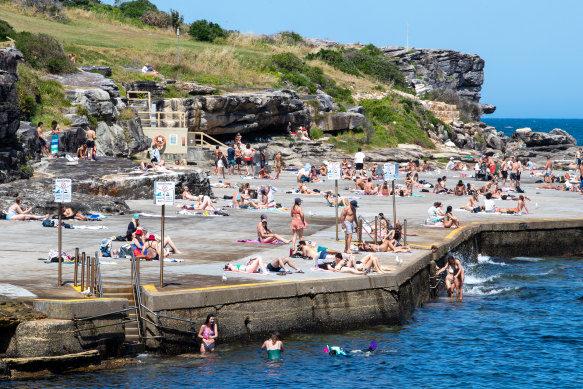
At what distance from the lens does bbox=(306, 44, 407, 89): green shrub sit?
286ft

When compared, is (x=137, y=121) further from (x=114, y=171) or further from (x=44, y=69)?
(x=114, y=171)

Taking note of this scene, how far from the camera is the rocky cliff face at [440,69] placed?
347 feet

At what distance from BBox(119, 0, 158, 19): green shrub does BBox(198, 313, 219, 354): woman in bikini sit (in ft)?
258

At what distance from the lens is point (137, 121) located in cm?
4862

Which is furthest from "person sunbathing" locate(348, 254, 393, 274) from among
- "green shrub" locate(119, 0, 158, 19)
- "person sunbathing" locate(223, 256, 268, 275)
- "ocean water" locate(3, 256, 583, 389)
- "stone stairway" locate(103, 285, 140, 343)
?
"green shrub" locate(119, 0, 158, 19)

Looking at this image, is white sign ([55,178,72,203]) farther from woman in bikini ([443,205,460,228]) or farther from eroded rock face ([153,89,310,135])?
eroded rock face ([153,89,310,135])

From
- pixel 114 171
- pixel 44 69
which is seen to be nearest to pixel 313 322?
pixel 114 171

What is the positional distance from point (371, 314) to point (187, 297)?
5.16 metres

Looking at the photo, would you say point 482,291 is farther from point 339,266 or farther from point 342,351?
point 342,351

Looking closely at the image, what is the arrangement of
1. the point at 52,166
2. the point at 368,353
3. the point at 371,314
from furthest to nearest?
1. the point at 52,166
2. the point at 371,314
3. the point at 368,353

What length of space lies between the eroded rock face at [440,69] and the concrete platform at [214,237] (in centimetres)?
6123

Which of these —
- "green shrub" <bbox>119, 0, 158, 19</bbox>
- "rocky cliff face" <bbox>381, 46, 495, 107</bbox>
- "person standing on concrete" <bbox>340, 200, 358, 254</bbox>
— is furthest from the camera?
"rocky cliff face" <bbox>381, 46, 495, 107</bbox>

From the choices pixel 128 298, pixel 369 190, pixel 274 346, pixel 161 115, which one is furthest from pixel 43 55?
pixel 274 346

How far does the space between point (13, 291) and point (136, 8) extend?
84.0 meters
